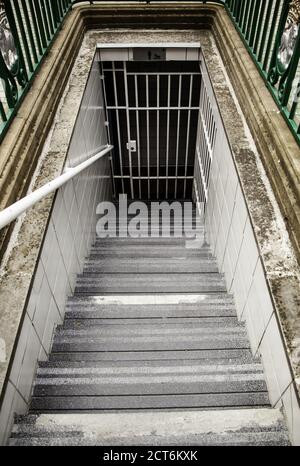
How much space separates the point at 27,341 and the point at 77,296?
44.5 inches

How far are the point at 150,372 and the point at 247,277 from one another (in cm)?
95

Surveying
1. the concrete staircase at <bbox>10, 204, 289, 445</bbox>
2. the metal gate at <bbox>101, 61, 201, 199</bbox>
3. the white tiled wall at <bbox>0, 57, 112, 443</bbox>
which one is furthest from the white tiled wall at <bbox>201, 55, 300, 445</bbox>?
the metal gate at <bbox>101, 61, 201, 199</bbox>

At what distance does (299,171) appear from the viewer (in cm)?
209

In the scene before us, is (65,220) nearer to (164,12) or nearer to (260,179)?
(260,179)

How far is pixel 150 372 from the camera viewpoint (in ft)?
7.45

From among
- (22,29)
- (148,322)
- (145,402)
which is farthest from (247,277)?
(22,29)

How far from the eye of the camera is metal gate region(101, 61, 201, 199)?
18.0ft

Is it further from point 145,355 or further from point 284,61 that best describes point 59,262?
point 284,61

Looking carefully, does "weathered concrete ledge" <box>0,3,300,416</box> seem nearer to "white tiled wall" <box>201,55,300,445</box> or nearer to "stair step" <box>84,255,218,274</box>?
"white tiled wall" <box>201,55,300,445</box>

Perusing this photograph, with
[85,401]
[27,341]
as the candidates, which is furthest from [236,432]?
[27,341]

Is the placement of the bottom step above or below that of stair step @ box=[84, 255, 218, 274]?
above

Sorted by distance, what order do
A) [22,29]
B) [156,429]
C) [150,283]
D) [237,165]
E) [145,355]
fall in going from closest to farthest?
1. [156,429]
2. [145,355]
3. [237,165]
4. [22,29]
5. [150,283]

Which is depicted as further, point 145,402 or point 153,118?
point 153,118

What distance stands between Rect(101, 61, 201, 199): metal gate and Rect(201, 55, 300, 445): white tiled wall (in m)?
2.21
